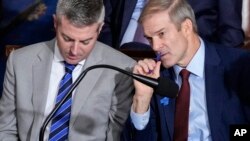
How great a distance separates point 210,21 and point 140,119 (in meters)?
0.84

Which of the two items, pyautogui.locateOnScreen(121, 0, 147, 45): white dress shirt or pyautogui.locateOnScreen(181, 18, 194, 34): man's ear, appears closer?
pyautogui.locateOnScreen(181, 18, 194, 34): man's ear

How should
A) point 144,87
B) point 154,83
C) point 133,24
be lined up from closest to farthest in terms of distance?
point 154,83 < point 144,87 < point 133,24

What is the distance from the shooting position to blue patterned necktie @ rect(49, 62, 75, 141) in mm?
1466

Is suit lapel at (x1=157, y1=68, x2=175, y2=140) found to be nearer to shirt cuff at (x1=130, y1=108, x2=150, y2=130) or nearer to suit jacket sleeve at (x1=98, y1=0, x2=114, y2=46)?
shirt cuff at (x1=130, y1=108, x2=150, y2=130)

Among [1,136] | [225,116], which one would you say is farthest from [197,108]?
[1,136]

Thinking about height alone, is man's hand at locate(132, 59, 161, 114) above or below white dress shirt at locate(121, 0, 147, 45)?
above

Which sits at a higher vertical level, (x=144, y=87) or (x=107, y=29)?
(x=144, y=87)

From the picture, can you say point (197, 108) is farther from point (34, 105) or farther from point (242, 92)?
point (34, 105)

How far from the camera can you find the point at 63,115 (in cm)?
147

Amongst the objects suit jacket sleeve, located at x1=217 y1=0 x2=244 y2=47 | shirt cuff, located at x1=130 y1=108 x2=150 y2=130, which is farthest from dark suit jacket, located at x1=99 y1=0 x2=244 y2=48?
shirt cuff, located at x1=130 y1=108 x2=150 y2=130

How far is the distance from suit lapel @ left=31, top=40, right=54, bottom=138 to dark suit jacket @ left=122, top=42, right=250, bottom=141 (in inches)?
11.7

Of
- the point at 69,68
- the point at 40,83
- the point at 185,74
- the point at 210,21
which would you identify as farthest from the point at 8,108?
the point at 210,21

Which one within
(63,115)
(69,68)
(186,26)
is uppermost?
(186,26)

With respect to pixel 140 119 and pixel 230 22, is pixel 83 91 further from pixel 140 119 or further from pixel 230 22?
pixel 230 22
